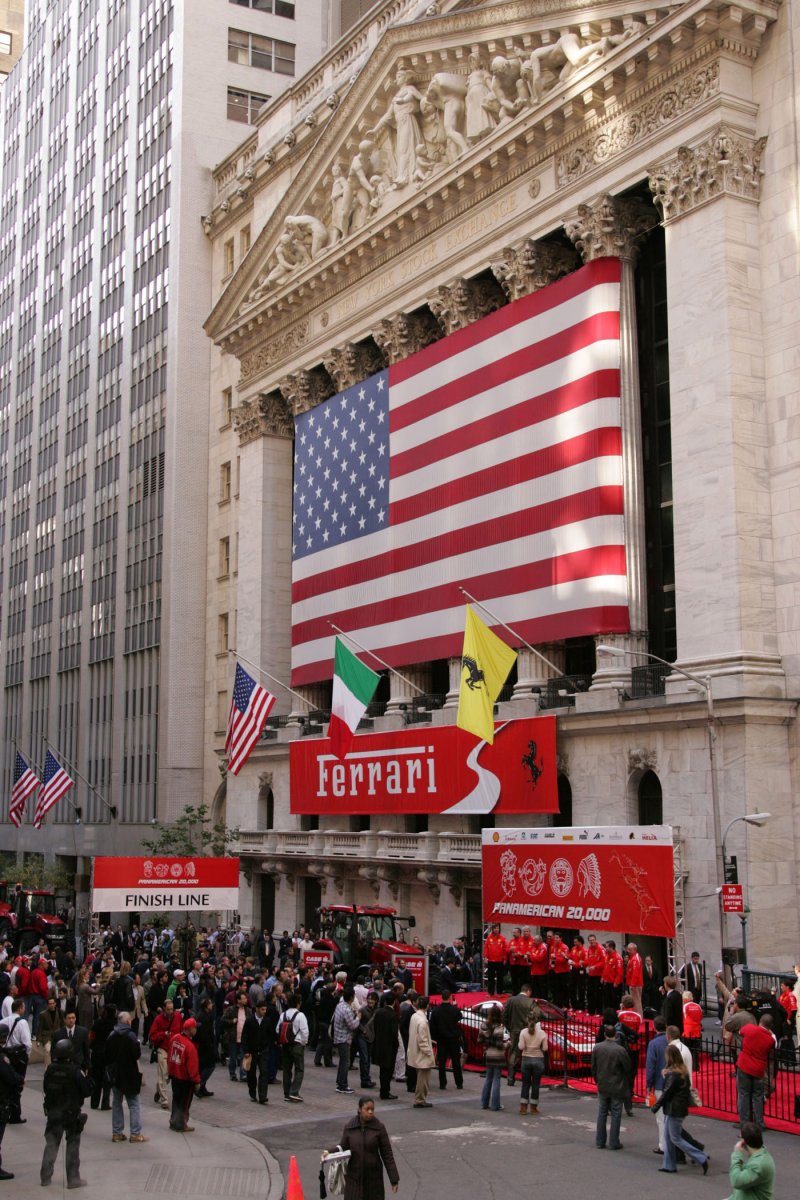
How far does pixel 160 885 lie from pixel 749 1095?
16.5 metres

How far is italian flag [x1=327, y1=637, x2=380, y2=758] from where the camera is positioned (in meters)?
36.7

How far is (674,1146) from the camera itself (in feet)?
53.2

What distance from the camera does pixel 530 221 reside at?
40.1 metres

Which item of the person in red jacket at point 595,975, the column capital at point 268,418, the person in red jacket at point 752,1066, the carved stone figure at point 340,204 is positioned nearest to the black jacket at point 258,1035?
the person in red jacket at point 752,1066

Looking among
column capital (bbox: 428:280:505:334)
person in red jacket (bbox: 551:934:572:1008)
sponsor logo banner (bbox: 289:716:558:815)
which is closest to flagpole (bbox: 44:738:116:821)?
sponsor logo banner (bbox: 289:716:558:815)

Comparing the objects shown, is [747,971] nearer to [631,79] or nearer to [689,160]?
[689,160]

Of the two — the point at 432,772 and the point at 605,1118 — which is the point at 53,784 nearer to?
the point at 432,772

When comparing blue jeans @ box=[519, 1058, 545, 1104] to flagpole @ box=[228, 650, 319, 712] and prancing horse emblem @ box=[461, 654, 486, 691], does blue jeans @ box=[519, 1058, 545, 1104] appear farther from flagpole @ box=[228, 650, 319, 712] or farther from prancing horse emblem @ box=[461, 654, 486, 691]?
flagpole @ box=[228, 650, 319, 712]

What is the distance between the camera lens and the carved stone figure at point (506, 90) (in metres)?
40.4

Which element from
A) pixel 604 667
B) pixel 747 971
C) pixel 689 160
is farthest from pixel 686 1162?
pixel 689 160

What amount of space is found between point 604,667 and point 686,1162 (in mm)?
19699

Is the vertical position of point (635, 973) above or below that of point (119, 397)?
below

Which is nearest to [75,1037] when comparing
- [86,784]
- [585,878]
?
[585,878]

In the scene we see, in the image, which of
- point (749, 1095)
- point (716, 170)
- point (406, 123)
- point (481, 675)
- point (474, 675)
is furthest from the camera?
point (406, 123)
